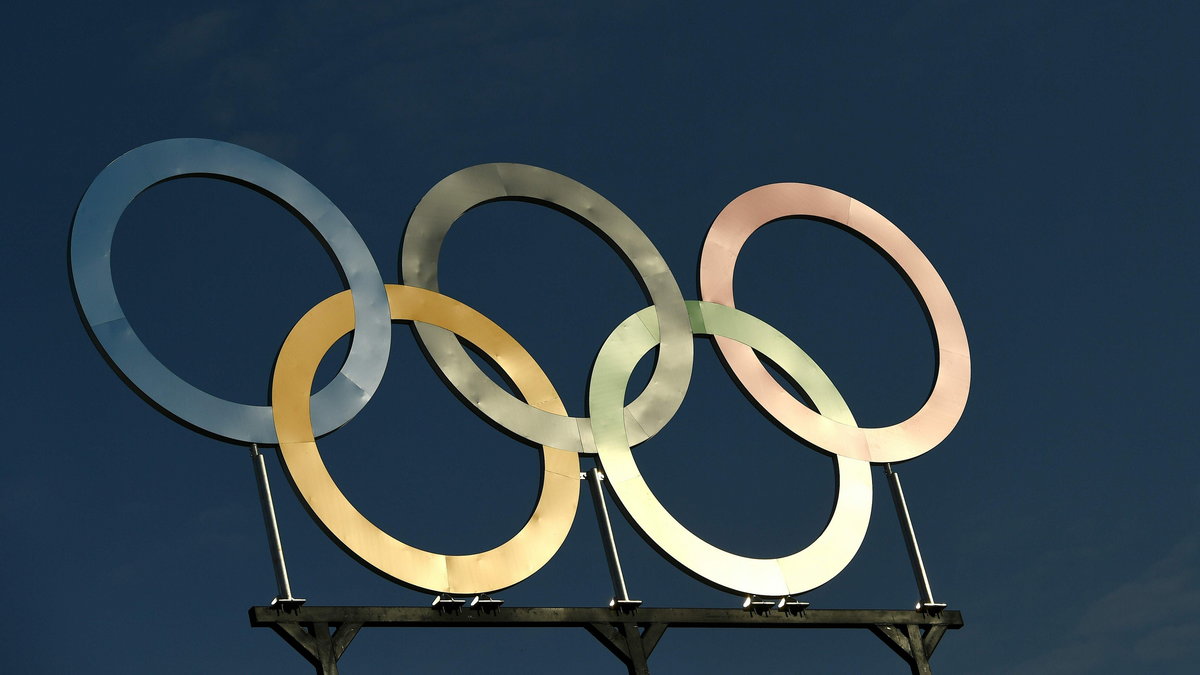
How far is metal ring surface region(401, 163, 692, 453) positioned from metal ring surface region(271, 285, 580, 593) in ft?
0.95

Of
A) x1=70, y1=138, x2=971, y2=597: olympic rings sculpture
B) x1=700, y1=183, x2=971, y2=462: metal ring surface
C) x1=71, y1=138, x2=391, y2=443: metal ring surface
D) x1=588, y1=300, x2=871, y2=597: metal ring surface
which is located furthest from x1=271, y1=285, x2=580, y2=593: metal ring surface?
x1=700, y1=183, x2=971, y2=462: metal ring surface

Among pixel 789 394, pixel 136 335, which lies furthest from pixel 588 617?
pixel 136 335

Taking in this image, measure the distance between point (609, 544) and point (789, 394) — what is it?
3854mm

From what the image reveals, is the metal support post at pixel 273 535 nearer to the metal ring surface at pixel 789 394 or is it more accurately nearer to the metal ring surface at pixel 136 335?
the metal ring surface at pixel 136 335

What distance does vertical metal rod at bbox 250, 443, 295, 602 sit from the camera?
20391 millimetres

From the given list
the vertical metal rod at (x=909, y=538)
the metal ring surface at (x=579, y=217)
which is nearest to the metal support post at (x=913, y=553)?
the vertical metal rod at (x=909, y=538)

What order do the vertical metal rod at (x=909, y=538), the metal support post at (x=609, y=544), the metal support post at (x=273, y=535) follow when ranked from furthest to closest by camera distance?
1. the vertical metal rod at (x=909, y=538)
2. the metal support post at (x=609, y=544)
3. the metal support post at (x=273, y=535)

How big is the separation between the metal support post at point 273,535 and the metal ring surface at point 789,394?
6798 mm

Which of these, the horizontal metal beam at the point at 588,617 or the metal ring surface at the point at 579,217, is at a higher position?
the metal ring surface at the point at 579,217

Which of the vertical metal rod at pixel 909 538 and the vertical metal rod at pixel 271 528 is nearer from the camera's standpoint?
the vertical metal rod at pixel 271 528

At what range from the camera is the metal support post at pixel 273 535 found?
802 inches

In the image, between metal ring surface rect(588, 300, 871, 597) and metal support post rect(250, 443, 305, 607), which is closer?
metal support post rect(250, 443, 305, 607)

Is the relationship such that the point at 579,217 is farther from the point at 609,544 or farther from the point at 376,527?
the point at 376,527

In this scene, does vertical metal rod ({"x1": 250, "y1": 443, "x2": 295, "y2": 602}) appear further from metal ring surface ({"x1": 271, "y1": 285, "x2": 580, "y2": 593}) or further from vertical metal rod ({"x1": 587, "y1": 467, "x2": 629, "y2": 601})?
vertical metal rod ({"x1": 587, "y1": 467, "x2": 629, "y2": 601})
